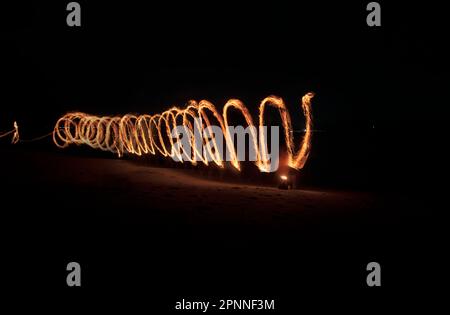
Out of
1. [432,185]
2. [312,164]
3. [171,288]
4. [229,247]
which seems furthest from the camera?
[312,164]

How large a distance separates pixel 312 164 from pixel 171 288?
11.8 meters

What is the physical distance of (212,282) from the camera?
335cm

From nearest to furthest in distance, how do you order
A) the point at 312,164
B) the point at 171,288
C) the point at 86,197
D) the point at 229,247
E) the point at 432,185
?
the point at 171,288, the point at 229,247, the point at 86,197, the point at 432,185, the point at 312,164

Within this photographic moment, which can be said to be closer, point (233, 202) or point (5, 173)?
point (233, 202)

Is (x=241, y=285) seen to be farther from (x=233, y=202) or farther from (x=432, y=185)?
(x=432, y=185)

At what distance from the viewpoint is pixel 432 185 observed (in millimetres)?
10047

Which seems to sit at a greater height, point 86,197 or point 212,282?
point 86,197

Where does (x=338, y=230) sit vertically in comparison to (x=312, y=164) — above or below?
below
